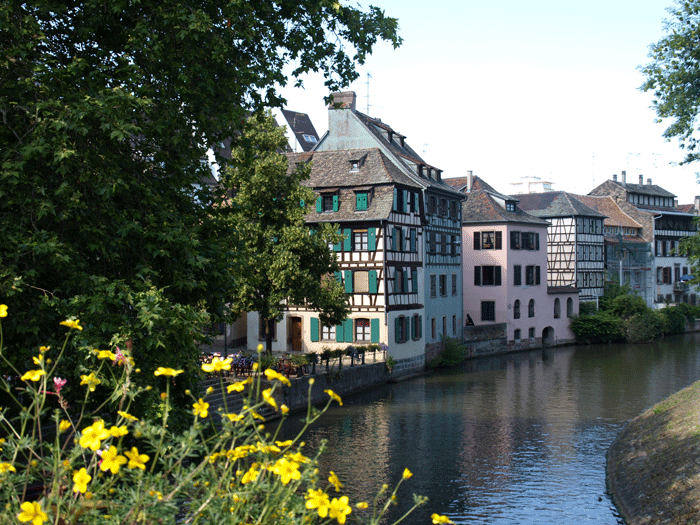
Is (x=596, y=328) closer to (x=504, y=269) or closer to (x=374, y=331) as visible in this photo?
(x=504, y=269)

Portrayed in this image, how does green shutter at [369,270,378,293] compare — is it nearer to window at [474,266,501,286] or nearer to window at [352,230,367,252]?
window at [352,230,367,252]

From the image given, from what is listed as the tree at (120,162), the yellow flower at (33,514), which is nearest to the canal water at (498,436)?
the tree at (120,162)

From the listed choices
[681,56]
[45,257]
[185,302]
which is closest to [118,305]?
[45,257]

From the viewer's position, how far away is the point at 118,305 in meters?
9.87

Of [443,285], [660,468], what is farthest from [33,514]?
[443,285]

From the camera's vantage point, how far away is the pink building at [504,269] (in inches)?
1927

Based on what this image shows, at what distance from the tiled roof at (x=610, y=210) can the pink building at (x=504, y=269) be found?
20056 millimetres

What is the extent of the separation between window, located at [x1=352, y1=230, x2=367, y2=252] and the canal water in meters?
6.75

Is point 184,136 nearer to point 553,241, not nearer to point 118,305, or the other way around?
point 118,305

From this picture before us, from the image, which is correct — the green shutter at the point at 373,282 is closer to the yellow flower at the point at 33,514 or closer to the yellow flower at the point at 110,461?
the yellow flower at the point at 110,461

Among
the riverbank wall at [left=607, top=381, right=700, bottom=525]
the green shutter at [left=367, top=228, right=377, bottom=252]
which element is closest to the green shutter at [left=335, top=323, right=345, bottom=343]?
the green shutter at [left=367, top=228, right=377, bottom=252]

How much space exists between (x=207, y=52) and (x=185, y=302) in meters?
3.89

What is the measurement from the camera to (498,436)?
927 inches

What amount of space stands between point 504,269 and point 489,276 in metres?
1.07
